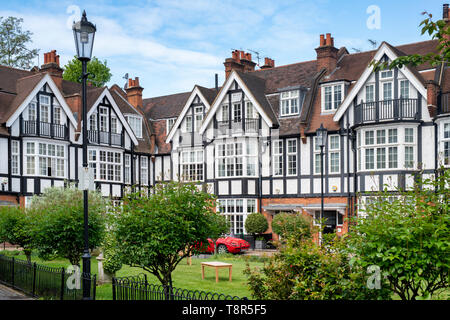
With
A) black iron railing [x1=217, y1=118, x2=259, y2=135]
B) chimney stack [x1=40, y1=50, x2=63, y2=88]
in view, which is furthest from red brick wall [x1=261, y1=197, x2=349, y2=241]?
chimney stack [x1=40, y1=50, x2=63, y2=88]

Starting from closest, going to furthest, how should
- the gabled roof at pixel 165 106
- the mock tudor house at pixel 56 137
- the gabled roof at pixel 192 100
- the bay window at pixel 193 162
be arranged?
the mock tudor house at pixel 56 137, the gabled roof at pixel 192 100, the bay window at pixel 193 162, the gabled roof at pixel 165 106

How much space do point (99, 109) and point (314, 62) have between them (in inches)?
599

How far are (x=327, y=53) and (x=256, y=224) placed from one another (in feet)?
39.6

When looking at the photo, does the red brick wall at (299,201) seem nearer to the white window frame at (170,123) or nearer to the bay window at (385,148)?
the bay window at (385,148)

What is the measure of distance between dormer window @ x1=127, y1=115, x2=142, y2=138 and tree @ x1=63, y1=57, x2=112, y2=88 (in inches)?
398

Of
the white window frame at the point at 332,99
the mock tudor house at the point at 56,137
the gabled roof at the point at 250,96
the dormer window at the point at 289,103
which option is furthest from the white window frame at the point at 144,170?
the white window frame at the point at 332,99

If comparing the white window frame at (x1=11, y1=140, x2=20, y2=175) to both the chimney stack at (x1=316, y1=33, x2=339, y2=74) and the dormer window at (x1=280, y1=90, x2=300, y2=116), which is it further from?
the chimney stack at (x1=316, y1=33, x2=339, y2=74)

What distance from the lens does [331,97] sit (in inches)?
1366

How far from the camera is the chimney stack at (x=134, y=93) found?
4569 centimetres

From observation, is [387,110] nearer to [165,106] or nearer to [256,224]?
[256,224]

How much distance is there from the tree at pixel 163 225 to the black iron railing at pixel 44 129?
22859mm

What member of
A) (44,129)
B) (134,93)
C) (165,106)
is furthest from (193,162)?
(44,129)

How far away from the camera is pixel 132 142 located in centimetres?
4150

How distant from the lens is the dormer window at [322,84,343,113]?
34.3 m
